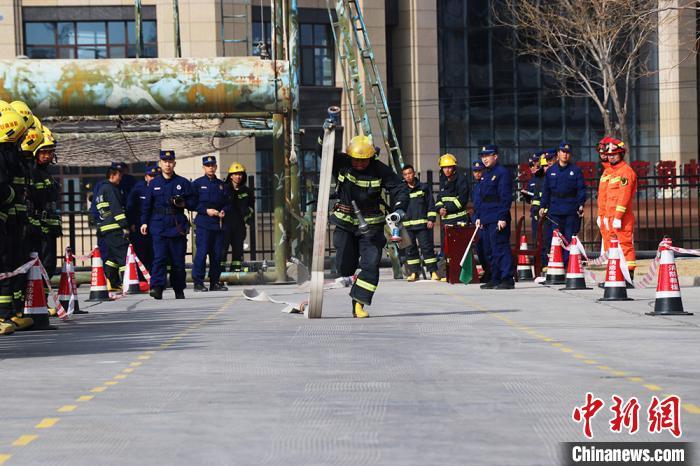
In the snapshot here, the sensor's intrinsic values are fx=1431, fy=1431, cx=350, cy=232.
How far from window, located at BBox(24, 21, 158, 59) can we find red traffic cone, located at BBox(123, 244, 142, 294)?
23117 millimetres

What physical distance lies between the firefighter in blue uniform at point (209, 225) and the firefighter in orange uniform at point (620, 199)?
238 inches

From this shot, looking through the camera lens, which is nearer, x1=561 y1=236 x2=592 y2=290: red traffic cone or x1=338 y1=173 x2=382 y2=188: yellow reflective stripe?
x1=338 y1=173 x2=382 y2=188: yellow reflective stripe

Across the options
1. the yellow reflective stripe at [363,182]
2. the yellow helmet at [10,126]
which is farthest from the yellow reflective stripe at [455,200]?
the yellow helmet at [10,126]

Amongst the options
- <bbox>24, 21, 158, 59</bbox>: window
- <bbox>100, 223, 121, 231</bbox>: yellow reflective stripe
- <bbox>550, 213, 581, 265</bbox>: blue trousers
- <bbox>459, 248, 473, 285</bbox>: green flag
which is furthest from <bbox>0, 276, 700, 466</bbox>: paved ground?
<bbox>24, 21, 158, 59</bbox>: window

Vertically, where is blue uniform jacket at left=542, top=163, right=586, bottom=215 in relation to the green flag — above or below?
above

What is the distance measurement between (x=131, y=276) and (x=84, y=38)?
24.1 m

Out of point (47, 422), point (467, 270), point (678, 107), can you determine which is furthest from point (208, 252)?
point (678, 107)

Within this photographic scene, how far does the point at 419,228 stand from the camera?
945 inches

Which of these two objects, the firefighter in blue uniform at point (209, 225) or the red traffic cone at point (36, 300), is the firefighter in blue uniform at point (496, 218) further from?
the red traffic cone at point (36, 300)

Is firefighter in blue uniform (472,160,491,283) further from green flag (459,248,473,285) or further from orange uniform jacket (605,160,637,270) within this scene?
orange uniform jacket (605,160,637,270)

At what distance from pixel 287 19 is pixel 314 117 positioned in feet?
71.1

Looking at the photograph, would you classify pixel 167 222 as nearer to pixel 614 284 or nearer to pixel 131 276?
pixel 131 276

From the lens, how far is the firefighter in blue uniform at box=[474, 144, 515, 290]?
20.3 metres

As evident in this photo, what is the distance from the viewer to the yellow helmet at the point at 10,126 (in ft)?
44.9
